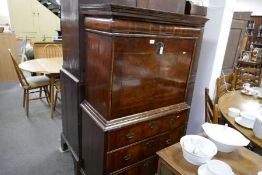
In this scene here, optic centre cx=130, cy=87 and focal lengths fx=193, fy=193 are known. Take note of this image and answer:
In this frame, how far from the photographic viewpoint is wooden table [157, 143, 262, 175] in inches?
36.2

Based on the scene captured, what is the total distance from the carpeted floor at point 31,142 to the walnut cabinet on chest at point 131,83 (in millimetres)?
591

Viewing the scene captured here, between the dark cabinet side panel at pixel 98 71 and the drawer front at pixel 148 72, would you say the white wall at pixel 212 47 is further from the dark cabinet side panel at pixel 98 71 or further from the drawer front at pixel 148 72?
the dark cabinet side panel at pixel 98 71

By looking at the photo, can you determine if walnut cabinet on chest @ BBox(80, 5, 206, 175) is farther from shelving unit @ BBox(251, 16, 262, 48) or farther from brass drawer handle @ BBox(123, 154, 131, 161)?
shelving unit @ BBox(251, 16, 262, 48)

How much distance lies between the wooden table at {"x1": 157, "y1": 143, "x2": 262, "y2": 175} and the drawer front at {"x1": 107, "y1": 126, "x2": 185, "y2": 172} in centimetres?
36

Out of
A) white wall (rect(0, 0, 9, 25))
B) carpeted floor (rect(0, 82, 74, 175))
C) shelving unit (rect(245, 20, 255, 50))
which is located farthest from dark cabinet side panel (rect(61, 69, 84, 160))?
shelving unit (rect(245, 20, 255, 50))

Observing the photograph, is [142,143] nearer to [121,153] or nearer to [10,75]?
[121,153]

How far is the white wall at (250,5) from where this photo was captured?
6.22 m

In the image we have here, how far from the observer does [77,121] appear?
158 cm

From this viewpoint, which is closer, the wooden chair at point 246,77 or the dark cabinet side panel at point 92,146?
the dark cabinet side panel at point 92,146

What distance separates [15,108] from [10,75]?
1452mm

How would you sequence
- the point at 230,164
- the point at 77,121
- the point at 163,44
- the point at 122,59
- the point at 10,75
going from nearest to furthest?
the point at 230,164
the point at 122,59
the point at 163,44
the point at 77,121
the point at 10,75

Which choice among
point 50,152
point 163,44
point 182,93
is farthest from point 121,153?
point 50,152

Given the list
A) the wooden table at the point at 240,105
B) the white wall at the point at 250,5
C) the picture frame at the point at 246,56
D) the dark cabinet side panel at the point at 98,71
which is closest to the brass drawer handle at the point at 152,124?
the dark cabinet side panel at the point at 98,71

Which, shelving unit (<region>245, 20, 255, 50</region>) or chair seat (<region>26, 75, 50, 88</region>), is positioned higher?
shelving unit (<region>245, 20, 255, 50</region>)
